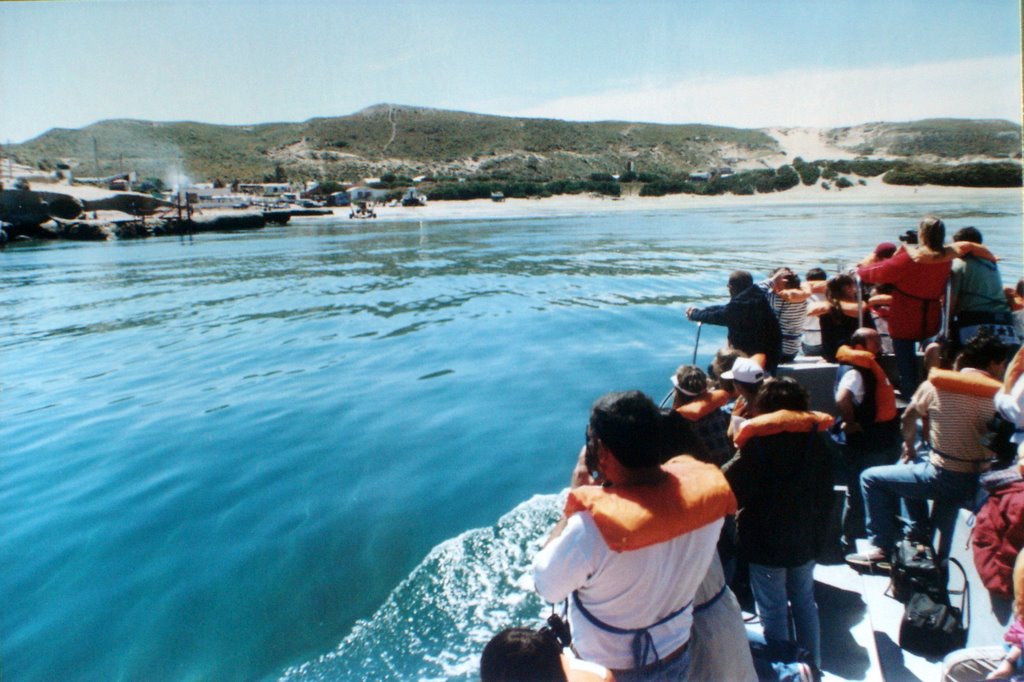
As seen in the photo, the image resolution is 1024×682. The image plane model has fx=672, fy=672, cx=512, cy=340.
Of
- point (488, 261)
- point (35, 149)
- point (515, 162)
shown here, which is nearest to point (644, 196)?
point (515, 162)

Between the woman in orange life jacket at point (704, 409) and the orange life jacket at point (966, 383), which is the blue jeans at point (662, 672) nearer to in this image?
the woman in orange life jacket at point (704, 409)

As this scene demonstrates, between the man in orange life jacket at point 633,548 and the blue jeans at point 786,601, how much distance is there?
3.78ft

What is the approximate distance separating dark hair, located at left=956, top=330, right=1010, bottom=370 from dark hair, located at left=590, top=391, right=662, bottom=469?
2.74 meters

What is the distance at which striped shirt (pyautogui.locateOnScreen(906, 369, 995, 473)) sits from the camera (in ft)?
12.5

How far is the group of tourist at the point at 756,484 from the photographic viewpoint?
7.34ft

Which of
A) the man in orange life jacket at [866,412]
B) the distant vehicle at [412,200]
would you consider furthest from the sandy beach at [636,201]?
the man in orange life jacket at [866,412]

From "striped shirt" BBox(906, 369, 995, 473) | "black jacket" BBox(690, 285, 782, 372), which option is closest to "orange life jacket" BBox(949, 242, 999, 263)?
"black jacket" BBox(690, 285, 782, 372)

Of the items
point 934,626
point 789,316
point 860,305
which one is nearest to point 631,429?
point 934,626

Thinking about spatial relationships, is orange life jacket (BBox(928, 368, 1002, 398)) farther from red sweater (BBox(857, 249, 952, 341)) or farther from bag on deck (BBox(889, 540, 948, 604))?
red sweater (BBox(857, 249, 952, 341))

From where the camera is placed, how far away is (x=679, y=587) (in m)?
2.35

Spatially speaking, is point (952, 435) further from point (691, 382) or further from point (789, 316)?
point (789, 316)

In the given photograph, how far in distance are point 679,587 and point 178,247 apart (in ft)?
157

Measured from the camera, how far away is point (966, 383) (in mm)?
3799

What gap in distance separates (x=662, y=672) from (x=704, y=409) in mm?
2014
